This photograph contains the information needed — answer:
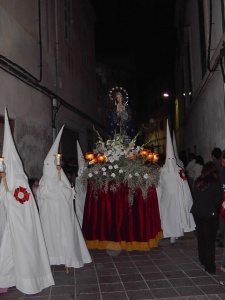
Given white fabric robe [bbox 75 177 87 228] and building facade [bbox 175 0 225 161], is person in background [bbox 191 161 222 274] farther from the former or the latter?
building facade [bbox 175 0 225 161]

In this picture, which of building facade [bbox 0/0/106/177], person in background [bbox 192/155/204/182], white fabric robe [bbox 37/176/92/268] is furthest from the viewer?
person in background [bbox 192/155/204/182]

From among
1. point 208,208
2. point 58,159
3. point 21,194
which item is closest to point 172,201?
point 208,208

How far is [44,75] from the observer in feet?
37.9

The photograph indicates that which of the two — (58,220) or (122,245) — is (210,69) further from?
(58,220)

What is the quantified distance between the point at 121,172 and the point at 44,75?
5.54m

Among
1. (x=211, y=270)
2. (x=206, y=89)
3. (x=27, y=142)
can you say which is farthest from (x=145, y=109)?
(x=211, y=270)

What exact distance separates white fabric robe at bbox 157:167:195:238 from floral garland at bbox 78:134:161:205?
613 millimetres

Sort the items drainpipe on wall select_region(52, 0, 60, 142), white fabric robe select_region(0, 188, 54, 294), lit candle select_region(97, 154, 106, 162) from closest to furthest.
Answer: white fabric robe select_region(0, 188, 54, 294)
lit candle select_region(97, 154, 106, 162)
drainpipe on wall select_region(52, 0, 60, 142)

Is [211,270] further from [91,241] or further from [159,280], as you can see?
[91,241]

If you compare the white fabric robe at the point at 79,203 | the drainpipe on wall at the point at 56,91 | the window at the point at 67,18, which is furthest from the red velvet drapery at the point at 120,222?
the window at the point at 67,18

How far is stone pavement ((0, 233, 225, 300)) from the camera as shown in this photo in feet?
16.9

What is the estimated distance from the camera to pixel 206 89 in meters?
13.3

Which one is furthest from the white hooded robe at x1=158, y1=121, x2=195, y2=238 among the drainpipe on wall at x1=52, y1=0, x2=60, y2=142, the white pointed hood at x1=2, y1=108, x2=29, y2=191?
the drainpipe on wall at x1=52, y1=0, x2=60, y2=142

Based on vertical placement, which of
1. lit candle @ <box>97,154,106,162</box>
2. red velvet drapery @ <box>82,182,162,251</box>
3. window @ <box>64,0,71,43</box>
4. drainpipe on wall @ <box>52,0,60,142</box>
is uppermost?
window @ <box>64,0,71,43</box>
